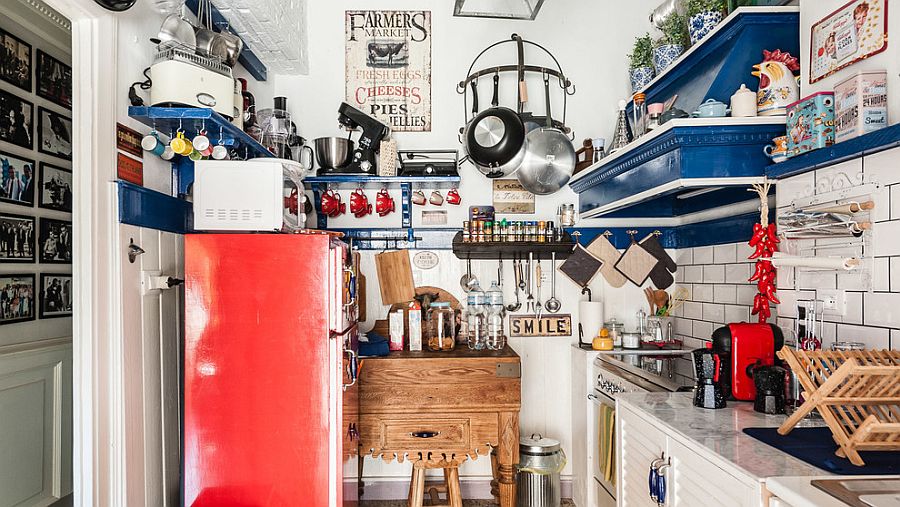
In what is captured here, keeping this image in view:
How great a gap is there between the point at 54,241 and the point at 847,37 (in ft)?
12.0

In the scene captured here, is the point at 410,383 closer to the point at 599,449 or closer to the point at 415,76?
the point at 599,449

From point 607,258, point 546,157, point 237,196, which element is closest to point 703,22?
point 546,157

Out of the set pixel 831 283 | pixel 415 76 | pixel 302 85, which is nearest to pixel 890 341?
pixel 831 283

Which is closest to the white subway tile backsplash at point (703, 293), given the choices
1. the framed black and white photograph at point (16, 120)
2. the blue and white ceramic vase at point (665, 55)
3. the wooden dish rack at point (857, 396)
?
the blue and white ceramic vase at point (665, 55)

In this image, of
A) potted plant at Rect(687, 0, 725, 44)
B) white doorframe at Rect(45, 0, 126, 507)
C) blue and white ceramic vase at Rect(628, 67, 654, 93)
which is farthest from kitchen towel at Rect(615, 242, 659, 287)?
white doorframe at Rect(45, 0, 126, 507)

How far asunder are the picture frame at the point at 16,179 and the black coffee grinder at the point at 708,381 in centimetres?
313

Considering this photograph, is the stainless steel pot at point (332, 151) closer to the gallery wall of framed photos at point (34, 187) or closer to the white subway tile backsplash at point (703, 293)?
the gallery wall of framed photos at point (34, 187)

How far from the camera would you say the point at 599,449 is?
3.26 metres

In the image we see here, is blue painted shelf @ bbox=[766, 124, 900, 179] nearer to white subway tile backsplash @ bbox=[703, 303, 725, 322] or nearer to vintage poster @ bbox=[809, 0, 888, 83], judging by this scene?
vintage poster @ bbox=[809, 0, 888, 83]

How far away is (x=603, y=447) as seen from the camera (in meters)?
3.15

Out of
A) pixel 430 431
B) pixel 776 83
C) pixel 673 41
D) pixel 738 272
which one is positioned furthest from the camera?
pixel 430 431

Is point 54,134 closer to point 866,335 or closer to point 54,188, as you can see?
point 54,188

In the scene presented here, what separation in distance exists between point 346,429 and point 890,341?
214cm

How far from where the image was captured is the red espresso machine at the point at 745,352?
218 centimetres
